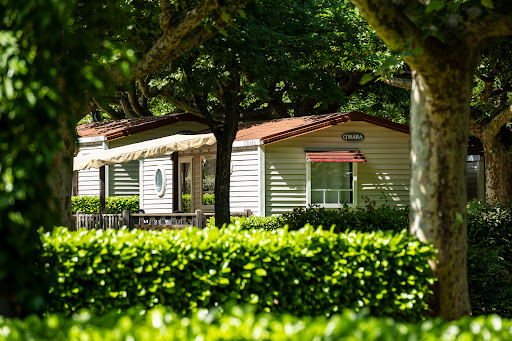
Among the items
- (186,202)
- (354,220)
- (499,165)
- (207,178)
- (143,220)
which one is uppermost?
(499,165)

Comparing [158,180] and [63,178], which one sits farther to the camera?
[158,180]

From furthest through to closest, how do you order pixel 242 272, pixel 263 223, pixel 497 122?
pixel 497 122 < pixel 263 223 < pixel 242 272

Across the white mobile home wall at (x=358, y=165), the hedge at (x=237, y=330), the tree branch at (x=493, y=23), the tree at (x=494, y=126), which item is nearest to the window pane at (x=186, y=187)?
the white mobile home wall at (x=358, y=165)

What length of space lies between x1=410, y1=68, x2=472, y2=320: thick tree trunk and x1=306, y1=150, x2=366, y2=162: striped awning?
14542 mm

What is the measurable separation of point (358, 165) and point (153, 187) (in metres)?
8.78

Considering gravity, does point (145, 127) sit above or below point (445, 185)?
above

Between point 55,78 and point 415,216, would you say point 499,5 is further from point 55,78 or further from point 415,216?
point 55,78

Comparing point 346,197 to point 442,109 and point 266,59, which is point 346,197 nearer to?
point 266,59

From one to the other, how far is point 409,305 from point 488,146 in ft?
49.8

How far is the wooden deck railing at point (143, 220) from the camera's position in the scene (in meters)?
18.7

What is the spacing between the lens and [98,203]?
27.3m

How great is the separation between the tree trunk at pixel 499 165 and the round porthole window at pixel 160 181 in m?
12.3

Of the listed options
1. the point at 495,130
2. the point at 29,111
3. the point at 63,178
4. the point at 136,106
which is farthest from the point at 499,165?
the point at 29,111

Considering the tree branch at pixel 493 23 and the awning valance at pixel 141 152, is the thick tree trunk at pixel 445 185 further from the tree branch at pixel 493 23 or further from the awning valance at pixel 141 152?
the awning valance at pixel 141 152
